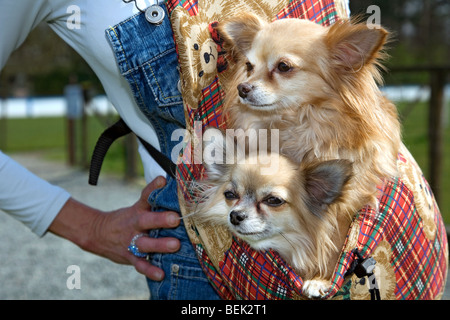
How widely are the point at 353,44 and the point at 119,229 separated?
990 millimetres

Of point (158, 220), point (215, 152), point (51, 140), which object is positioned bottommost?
point (51, 140)

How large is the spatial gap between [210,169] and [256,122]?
153 millimetres

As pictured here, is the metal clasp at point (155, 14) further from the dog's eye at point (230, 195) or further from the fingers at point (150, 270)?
the fingers at point (150, 270)

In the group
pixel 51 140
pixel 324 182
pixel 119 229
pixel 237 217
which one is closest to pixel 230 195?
pixel 237 217

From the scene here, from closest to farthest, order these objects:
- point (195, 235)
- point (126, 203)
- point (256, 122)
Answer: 1. point (256, 122)
2. point (195, 235)
3. point (126, 203)

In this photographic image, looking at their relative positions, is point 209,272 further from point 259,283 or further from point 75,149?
point 75,149

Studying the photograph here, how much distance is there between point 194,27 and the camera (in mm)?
1352

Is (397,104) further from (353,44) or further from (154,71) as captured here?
(154,71)

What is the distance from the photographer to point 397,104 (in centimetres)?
157

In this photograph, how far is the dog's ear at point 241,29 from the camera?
128 cm

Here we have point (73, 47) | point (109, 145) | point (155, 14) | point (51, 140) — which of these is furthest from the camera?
point (51, 140)

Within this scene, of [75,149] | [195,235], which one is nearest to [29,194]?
[195,235]

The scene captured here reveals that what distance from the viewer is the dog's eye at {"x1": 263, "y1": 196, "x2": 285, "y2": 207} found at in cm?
121
